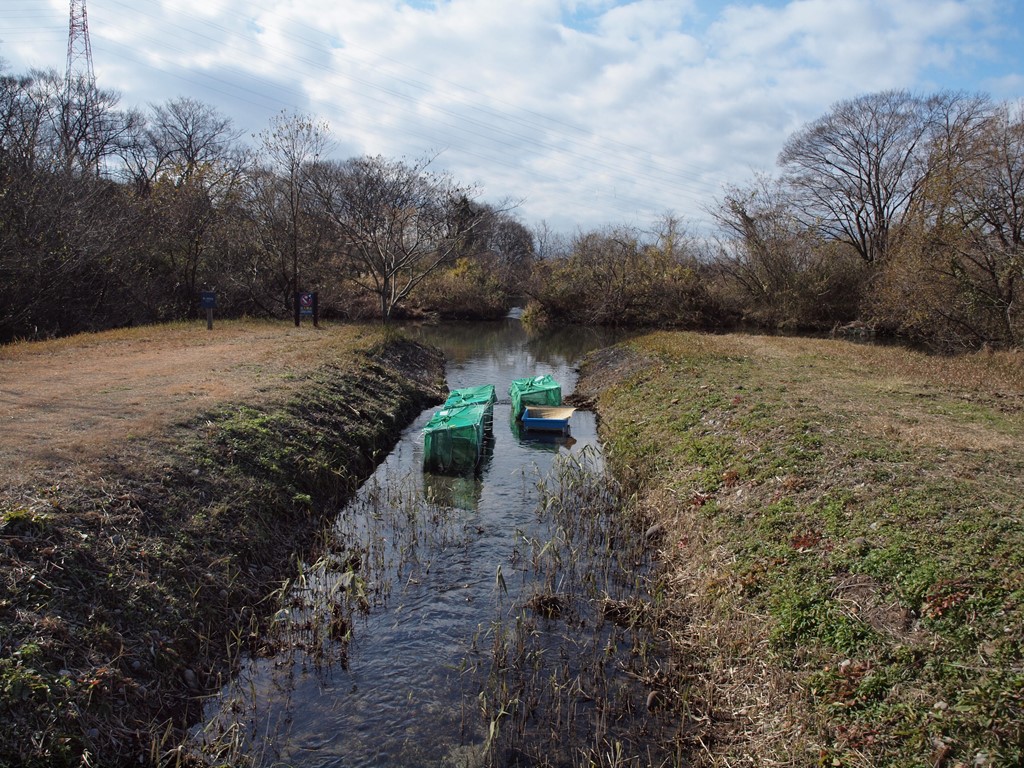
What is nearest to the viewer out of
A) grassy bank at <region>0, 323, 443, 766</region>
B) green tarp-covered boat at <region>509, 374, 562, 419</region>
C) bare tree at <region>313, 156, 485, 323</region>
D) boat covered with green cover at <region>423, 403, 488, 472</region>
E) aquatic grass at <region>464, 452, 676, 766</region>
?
grassy bank at <region>0, 323, 443, 766</region>

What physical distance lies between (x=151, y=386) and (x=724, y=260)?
1472 inches

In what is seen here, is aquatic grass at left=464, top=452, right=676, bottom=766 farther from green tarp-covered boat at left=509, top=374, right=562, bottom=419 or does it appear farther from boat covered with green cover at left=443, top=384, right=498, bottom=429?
green tarp-covered boat at left=509, top=374, right=562, bottom=419

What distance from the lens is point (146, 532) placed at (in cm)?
696

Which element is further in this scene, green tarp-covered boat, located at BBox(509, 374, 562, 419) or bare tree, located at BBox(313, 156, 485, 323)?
bare tree, located at BBox(313, 156, 485, 323)

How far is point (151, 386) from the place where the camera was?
12258 mm

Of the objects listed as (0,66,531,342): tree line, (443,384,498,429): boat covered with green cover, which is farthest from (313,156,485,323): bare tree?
(443,384,498,429): boat covered with green cover

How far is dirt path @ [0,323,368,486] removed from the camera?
26.7 ft

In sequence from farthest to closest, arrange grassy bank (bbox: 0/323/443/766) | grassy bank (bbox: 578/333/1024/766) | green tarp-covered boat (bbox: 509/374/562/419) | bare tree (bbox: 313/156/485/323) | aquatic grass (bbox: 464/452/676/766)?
bare tree (bbox: 313/156/485/323)
green tarp-covered boat (bbox: 509/374/562/419)
aquatic grass (bbox: 464/452/676/766)
grassy bank (bbox: 0/323/443/766)
grassy bank (bbox: 578/333/1024/766)

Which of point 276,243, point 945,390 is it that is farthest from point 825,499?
point 276,243

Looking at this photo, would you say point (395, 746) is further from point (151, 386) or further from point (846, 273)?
point (846, 273)

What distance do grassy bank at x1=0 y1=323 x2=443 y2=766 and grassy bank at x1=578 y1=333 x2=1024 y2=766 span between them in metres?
4.27

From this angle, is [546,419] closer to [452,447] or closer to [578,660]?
[452,447]

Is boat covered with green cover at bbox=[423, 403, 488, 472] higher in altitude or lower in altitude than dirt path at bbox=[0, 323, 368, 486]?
lower

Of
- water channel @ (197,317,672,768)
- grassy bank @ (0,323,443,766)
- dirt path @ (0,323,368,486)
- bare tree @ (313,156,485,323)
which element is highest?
bare tree @ (313,156,485,323)
